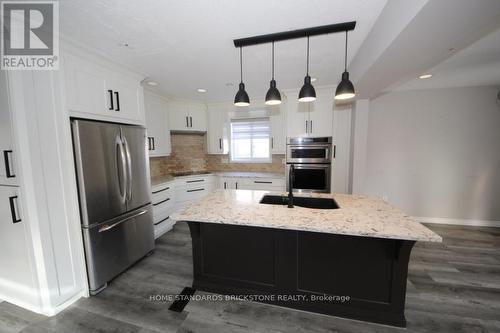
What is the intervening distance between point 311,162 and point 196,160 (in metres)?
2.59

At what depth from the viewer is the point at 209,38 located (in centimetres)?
174

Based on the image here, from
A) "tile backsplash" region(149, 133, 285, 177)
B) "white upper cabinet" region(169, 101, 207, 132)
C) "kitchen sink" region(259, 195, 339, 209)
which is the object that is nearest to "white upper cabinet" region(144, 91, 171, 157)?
"white upper cabinet" region(169, 101, 207, 132)

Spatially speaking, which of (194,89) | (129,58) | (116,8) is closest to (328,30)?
(116,8)

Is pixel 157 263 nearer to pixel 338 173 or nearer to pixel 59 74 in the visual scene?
pixel 59 74

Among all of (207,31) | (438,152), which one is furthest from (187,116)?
(438,152)

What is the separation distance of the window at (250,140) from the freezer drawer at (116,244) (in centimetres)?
229

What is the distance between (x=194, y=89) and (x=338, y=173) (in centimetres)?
295

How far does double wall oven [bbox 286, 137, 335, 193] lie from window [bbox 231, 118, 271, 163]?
2.82ft

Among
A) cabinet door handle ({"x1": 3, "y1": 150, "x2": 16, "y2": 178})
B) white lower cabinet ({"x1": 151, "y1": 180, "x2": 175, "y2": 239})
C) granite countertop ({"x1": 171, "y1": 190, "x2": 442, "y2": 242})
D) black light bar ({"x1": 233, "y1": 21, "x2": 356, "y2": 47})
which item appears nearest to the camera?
granite countertop ({"x1": 171, "y1": 190, "x2": 442, "y2": 242})

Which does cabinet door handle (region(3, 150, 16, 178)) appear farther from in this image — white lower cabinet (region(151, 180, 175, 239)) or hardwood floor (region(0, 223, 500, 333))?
white lower cabinet (region(151, 180, 175, 239))

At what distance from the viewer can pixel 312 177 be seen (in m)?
3.26

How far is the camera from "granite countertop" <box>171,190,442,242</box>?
1.32 meters

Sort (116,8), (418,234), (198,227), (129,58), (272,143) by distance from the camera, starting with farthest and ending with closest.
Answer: (272,143)
(129,58)
(198,227)
(116,8)
(418,234)

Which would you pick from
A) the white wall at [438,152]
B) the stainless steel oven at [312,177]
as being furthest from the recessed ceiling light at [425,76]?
the stainless steel oven at [312,177]
